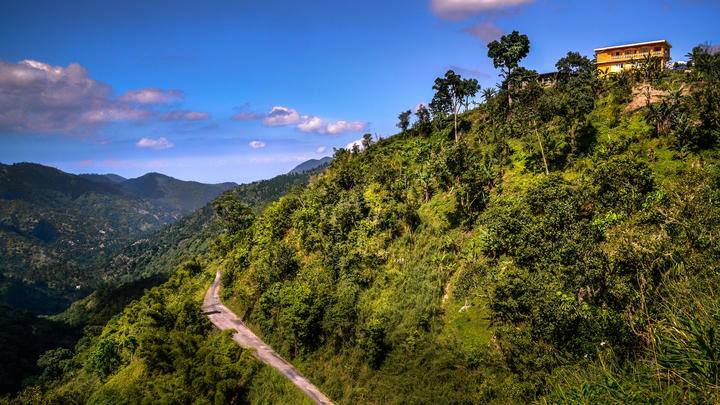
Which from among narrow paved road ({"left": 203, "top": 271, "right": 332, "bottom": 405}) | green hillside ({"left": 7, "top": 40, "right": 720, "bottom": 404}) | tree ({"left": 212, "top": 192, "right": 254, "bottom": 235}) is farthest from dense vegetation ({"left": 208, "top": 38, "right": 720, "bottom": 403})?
tree ({"left": 212, "top": 192, "right": 254, "bottom": 235})

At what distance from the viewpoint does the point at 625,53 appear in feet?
178

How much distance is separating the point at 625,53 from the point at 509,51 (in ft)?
112

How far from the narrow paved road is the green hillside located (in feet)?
3.29

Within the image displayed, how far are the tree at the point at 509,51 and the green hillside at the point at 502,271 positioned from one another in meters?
0.24

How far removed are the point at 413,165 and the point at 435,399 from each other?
2989cm

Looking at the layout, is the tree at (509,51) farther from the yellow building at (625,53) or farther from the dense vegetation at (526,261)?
A: the yellow building at (625,53)

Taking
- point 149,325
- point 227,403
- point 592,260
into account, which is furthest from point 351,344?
point 149,325

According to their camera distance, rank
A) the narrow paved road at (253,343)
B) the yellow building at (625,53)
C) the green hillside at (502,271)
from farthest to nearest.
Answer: the yellow building at (625,53) → the narrow paved road at (253,343) → the green hillside at (502,271)

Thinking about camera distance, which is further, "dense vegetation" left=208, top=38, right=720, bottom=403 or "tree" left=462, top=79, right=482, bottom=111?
"tree" left=462, top=79, right=482, bottom=111

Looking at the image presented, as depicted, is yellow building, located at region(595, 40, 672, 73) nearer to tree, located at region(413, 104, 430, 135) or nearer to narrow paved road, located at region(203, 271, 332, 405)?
tree, located at region(413, 104, 430, 135)

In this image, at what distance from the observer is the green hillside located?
1013 cm

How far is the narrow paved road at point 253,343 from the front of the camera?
25.7 metres

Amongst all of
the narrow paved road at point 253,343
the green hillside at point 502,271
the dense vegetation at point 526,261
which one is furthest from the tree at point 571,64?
the narrow paved road at point 253,343

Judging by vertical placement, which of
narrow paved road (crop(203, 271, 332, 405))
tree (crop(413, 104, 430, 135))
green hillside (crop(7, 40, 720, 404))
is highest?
tree (crop(413, 104, 430, 135))
